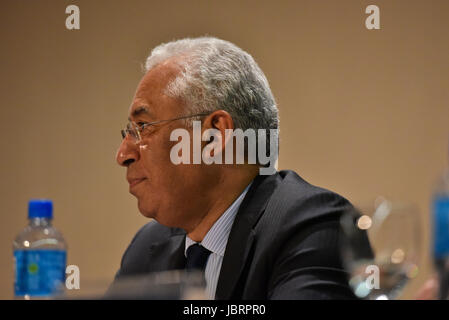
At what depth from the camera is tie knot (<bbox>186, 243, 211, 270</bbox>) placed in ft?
5.55

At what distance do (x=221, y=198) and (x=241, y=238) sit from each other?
0.20 meters

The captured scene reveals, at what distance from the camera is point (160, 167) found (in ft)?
5.60

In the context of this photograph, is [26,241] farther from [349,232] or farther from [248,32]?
[248,32]

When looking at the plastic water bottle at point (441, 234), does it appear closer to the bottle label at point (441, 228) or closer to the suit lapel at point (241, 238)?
the bottle label at point (441, 228)

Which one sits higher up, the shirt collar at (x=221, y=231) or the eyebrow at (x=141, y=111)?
the eyebrow at (x=141, y=111)

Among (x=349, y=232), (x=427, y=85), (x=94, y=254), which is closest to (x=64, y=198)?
(x=94, y=254)

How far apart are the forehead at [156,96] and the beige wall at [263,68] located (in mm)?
1256

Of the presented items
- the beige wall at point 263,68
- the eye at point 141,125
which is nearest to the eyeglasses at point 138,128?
the eye at point 141,125

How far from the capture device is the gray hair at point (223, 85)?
1739 mm

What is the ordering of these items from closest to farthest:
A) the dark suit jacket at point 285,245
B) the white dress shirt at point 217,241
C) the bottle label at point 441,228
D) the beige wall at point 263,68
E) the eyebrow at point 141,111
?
1. the bottle label at point 441,228
2. the dark suit jacket at point 285,245
3. the white dress shirt at point 217,241
4. the eyebrow at point 141,111
5. the beige wall at point 263,68

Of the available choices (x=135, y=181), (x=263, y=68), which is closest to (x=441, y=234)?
(x=135, y=181)

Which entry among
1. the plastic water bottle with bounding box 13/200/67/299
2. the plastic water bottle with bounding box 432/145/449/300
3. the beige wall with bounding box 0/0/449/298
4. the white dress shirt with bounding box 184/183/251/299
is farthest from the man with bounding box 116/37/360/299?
the beige wall with bounding box 0/0/449/298

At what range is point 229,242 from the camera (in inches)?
61.4

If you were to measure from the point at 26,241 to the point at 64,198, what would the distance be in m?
1.78
